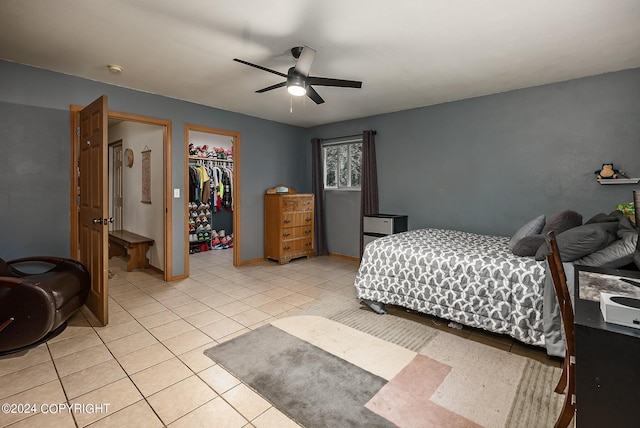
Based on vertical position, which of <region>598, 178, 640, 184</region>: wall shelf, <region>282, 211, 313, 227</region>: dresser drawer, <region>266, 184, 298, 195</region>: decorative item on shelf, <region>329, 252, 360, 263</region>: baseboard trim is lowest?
<region>329, 252, 360, 263</region>: baseboard trim

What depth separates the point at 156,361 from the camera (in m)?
2.31

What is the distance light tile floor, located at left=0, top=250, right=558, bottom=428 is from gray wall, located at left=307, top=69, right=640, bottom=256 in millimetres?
1909

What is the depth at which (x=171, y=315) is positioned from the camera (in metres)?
3.16

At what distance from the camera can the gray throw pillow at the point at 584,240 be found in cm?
221

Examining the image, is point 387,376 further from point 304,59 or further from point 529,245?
point 304,59

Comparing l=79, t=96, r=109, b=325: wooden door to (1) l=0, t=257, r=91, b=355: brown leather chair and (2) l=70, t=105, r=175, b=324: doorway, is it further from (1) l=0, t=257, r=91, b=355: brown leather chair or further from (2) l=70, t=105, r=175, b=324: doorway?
(1) l=0, t=257, r=91, b=355: brown leather chair

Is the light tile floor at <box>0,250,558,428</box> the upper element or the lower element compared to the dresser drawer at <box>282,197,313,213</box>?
lower

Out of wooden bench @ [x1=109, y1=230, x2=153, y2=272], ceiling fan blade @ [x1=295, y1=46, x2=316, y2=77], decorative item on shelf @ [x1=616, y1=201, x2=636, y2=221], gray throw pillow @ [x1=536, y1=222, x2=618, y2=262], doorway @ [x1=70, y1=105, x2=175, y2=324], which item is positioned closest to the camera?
gray throw pillow @ [x1=536, y1=222, x2=618, y2=262]

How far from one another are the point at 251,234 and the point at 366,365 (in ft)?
11.7

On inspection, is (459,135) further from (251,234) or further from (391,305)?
(251,234)

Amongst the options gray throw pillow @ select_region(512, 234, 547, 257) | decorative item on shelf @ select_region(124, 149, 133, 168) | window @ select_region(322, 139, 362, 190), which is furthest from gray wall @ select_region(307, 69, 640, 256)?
decorative item on shelf @ select_region(124, 149, 133, 168)

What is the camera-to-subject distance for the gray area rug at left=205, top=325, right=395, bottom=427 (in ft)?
5.82

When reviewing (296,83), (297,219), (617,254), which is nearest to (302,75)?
(296,83)

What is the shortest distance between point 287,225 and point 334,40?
3.34 metres
